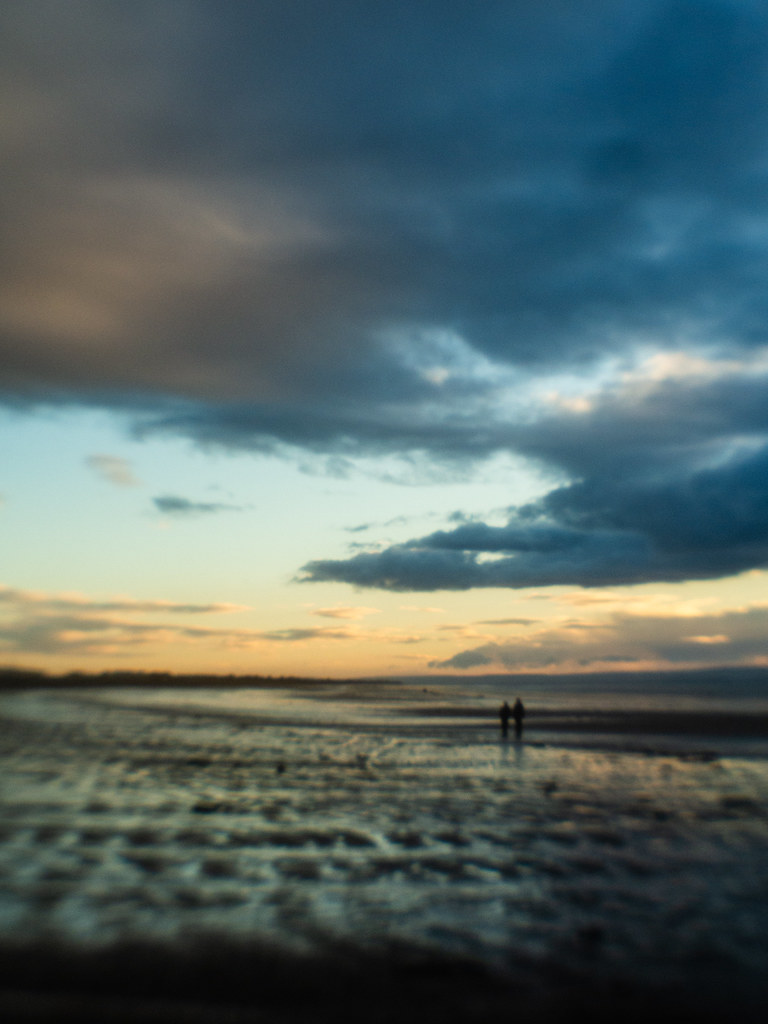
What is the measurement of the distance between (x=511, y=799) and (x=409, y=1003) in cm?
1210

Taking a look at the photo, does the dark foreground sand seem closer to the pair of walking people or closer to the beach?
the beach

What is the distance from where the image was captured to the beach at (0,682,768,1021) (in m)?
6.70

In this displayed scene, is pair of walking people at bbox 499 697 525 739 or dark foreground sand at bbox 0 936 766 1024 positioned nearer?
dark foreground sand at bbox 0 936 766 1024

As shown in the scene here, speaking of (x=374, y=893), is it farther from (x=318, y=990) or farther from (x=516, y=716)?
(x=516, y=716)

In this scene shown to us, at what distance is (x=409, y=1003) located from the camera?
6.50 meters

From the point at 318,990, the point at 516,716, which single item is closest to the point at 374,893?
the point at 318,990

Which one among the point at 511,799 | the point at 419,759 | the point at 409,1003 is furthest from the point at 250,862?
the point at 419,759

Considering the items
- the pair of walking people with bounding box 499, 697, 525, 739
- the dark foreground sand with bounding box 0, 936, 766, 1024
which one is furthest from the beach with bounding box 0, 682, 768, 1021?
the pair of walking people with bounding box 499, 697, 525, 739

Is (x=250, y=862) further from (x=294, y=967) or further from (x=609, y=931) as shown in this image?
(x=609, y=931)

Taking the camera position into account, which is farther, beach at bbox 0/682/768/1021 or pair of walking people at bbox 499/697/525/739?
pair of walking people at bbox 499/697/525/739

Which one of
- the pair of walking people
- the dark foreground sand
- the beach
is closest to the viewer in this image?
the dark foreground sand

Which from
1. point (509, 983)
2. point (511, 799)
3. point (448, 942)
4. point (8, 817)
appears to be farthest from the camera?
point (511, 799)

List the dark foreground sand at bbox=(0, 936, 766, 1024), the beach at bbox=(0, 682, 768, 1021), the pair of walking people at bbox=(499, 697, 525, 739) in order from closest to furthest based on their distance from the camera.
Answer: the dark foreground sand at bbox=(0, 936, 766, 1024)
the beach at bbox=(0, 682, 768, 1021)
the pair of walking people at bbox=(499, 697, 525, 739)

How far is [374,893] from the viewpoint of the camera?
9.77m
